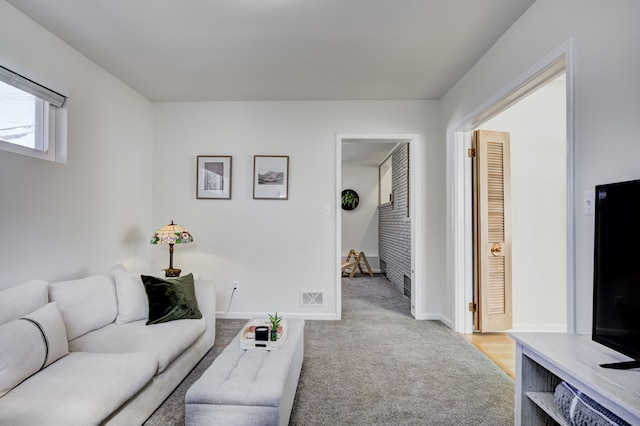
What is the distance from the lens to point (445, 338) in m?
3.08

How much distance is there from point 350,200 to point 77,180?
5.66 metres

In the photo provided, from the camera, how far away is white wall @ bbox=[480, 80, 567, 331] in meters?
3.28

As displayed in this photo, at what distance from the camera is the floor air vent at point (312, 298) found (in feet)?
12.1

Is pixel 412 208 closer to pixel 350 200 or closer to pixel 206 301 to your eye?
pixel 206 301

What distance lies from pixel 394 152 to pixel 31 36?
16.7 ft

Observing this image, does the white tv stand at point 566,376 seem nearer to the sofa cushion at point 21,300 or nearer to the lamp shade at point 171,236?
the sofa cushion at point 21,300

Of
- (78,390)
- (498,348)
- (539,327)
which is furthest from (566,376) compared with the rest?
(539,327)

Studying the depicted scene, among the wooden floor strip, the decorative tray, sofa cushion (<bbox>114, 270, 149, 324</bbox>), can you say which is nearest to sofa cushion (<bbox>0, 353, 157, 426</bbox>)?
the decorative tray

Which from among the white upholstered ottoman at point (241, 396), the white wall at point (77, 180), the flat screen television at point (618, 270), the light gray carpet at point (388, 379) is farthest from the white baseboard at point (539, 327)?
the white wall at point (77, 180)

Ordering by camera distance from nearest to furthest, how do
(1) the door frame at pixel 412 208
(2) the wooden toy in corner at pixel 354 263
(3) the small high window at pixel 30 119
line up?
1. (3) the small high window at pixel 30 119
2. (1) the door frame at pixel 412 208
3. (2) the wooden toy in corner at pixel 354 263

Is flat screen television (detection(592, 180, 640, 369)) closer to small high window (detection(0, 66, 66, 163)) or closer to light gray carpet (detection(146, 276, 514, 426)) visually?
light gray carpet (detection(146, 276, 514, 426))

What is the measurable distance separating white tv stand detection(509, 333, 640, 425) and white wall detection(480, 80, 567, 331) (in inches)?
77.0

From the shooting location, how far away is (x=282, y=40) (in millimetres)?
2477

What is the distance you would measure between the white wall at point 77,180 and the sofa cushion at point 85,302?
35cm
